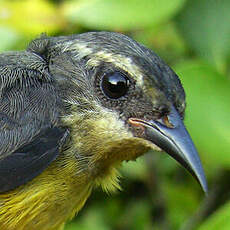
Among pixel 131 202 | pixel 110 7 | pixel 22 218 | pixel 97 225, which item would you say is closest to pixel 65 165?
pixel 22 218

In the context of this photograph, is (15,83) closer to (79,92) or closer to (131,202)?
(79,92)

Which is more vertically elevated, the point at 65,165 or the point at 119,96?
the point at 119,96

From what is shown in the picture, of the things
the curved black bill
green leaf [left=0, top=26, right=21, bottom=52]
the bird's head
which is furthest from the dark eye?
green leaf [left=0, top=26, right=21, bottom=52]

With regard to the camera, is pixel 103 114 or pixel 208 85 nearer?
pixel 103 114

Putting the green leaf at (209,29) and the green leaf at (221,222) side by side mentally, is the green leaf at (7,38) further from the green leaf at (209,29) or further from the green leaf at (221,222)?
the green leaf at (221,222)

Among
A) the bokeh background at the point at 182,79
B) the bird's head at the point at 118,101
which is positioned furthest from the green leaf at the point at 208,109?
the bird's head at the point at 118,101

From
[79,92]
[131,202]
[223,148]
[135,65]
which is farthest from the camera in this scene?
[131,202]

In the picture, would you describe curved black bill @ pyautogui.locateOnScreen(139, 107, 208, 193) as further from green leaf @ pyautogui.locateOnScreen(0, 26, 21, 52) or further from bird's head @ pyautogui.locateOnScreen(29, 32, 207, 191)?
green leaf @ pyautogui.locateOnScreen(0, 26, 21, 52)
